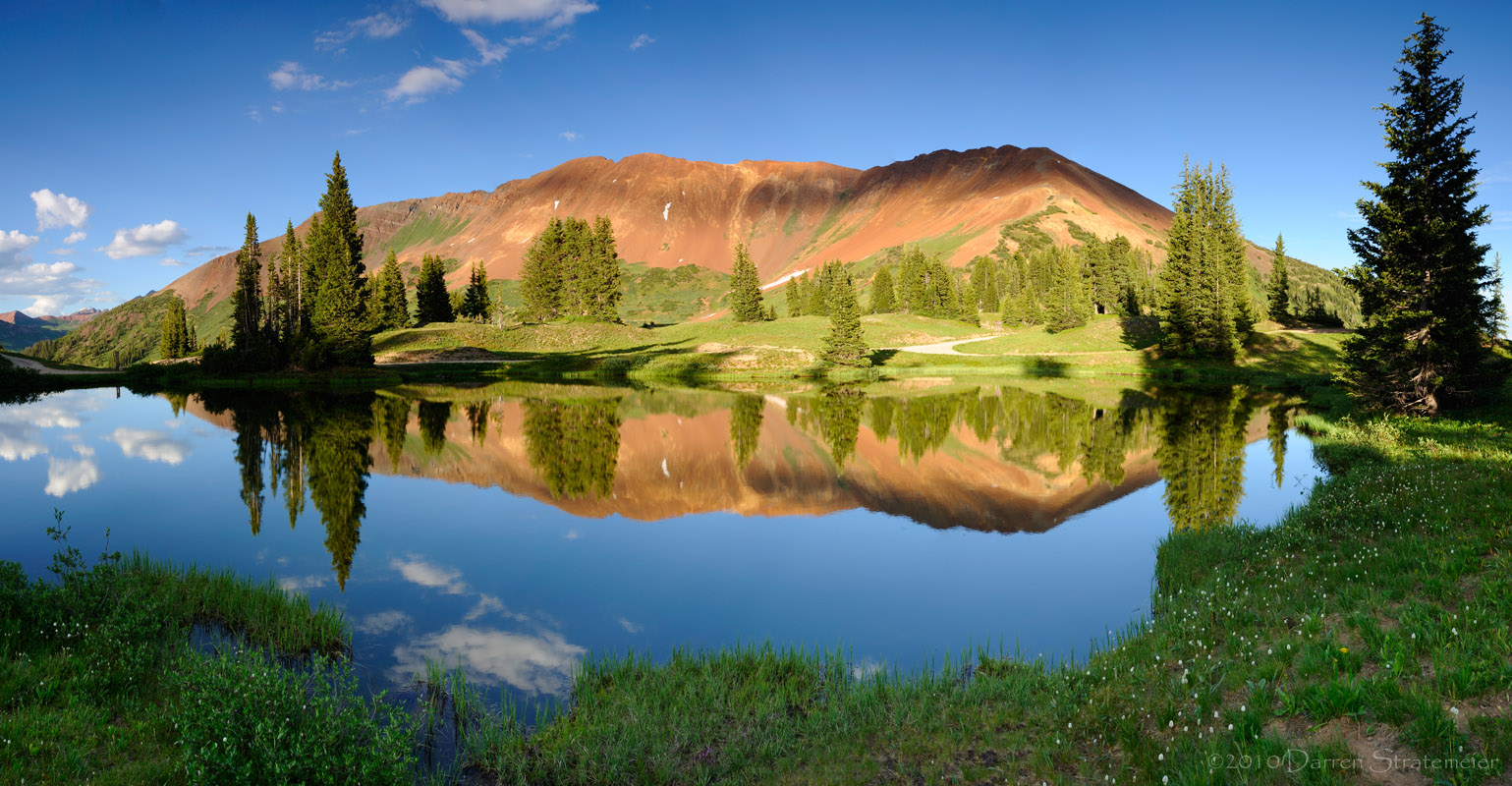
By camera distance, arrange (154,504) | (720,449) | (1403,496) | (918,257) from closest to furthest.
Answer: (1403,496) < (154,504) < (720,449) < (918,257)

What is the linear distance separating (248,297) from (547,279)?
39.1m

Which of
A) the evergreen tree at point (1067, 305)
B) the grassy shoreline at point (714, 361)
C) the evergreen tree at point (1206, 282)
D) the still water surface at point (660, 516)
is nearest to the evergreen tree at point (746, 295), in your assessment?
the grassy shoreline at point (714, 361)

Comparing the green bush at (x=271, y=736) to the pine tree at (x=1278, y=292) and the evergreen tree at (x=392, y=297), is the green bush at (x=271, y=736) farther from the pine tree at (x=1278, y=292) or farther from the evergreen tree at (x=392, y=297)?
the pine tree at (x=1278, y=292)

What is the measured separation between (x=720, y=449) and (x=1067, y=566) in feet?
57.3

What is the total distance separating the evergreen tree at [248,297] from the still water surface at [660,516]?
35.5m

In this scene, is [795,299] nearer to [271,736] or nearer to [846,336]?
[846,336]

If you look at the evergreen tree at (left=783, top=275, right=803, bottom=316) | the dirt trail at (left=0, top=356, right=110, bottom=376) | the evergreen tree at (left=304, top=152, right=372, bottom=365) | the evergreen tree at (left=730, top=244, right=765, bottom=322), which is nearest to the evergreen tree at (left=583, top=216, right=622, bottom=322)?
the evergreen tree at (left=730, top=244, right=765, bottom=322)

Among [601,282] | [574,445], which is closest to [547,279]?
[601,282]

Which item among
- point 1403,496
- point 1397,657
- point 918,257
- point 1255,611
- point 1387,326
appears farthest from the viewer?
point 918,257

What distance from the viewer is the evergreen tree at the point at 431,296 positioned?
102 m

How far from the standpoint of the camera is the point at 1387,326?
91.8ft

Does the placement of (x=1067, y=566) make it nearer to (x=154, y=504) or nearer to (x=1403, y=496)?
(x=1403, y=496)

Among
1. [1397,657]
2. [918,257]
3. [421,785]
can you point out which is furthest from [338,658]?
[918,257]

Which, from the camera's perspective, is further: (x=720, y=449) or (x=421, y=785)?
(x=720, y=449)
